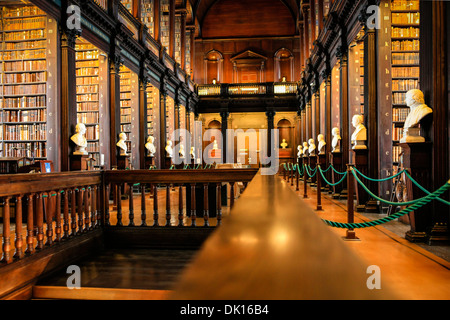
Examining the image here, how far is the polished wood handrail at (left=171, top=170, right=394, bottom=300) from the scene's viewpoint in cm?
43

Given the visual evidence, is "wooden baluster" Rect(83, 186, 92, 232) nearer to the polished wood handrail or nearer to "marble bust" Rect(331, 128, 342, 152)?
the polished wood handrail

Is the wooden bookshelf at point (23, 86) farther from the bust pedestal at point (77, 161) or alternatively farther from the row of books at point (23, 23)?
the bust pedestal at point (77, 161)

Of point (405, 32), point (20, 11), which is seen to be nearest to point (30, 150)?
point (20, 11)

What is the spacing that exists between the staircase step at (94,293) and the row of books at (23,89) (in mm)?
6220

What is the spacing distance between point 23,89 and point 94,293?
6.72m

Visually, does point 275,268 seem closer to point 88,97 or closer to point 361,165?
point 361,165

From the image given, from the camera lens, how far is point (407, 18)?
6.07 metres

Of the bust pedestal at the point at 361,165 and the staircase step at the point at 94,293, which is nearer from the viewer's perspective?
the staircase step at the point at 94,293

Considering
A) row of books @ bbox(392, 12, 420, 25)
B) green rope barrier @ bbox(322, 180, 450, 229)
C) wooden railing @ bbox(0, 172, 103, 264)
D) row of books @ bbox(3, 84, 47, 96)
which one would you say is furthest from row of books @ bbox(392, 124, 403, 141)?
row of books @ bbox(3, 84, 47, 96)

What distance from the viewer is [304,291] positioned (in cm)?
44

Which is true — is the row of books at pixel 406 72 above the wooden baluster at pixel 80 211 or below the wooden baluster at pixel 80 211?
above

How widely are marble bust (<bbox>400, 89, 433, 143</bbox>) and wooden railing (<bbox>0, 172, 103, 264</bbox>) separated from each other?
3.74 m

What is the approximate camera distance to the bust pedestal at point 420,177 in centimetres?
344

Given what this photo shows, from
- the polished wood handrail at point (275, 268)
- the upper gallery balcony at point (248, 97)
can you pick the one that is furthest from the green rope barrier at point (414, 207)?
the upper gallery balcony at point (248, 97)
